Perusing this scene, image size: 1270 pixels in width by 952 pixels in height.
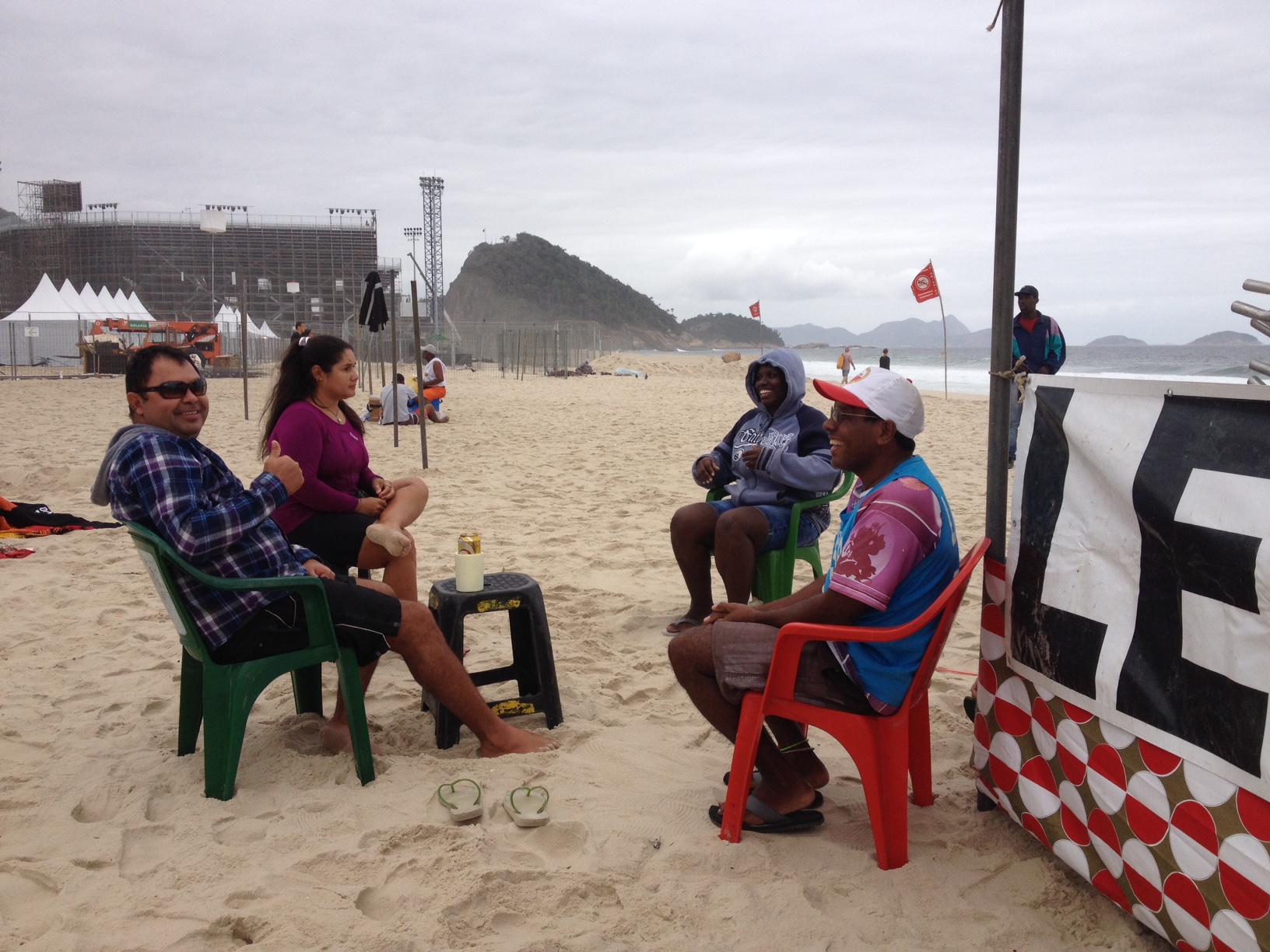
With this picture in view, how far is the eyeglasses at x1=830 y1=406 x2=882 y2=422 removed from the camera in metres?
2.51

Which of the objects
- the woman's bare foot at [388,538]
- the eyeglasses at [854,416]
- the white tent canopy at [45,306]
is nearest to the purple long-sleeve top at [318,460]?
the woman's bare foot at [388,538]

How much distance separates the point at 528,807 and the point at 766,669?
814 mm

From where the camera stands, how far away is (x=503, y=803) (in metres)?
2.76

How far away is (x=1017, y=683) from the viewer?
251 cm

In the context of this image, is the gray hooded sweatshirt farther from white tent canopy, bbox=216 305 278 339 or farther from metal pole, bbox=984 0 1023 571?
white tent canopy, bbox=216 305 278 339

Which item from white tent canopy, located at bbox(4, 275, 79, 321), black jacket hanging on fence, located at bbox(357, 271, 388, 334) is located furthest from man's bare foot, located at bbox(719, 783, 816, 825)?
white tent canopy, located at bbox(4, 275, 79, 321)

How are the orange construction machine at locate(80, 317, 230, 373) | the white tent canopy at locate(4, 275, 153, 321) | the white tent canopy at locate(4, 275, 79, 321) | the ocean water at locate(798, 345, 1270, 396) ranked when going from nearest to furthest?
the orange construction machine at locate(80, 317, 230, 373), the white tent canopy at locate(4, 275, 79, 321), the white tent canopy at locate(4, 275, 153, 321), the ocean water at locate(798, 345, 1270, 396)

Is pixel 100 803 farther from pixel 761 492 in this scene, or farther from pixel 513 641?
pixel 761 492

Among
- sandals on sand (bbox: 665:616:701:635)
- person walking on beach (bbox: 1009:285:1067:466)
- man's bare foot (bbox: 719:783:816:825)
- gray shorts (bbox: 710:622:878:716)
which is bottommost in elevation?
man's bare foot (bbox: 719:783:816:825)

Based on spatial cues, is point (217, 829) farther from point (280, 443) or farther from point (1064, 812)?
point (1064, 812)

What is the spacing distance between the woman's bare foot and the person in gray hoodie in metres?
1.27

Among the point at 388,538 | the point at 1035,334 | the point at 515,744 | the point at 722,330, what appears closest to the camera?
the point at 515,744

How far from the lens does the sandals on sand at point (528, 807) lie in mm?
2645

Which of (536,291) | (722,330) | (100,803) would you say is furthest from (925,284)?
(722,330)
